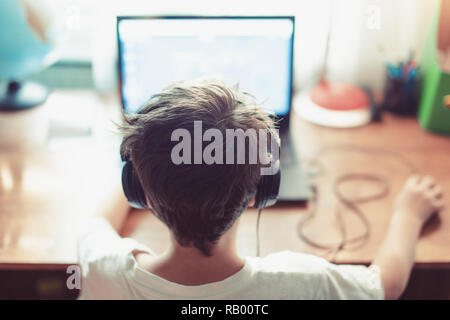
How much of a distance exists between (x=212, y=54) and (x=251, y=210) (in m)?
0.38

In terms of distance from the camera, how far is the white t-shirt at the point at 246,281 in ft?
2.56

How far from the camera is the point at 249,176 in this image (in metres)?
0.73

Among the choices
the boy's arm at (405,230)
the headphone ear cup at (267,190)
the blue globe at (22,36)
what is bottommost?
the boy's arm at (405,230)

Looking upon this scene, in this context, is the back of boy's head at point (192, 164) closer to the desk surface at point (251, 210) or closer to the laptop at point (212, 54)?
the desk surface at point (251, 210)

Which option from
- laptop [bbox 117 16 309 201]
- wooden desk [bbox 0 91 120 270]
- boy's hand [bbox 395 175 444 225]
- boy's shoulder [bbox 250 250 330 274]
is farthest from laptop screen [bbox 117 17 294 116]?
boy's shoulder [bbox 250 250 330 274]

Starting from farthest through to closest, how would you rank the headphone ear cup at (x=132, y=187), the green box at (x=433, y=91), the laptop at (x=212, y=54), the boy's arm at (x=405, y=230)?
the green box at (x=433, y=91)
the laptop at (x=212, y=54)
the boy's arm at (x=405, y=230)
the headphone ear cup at (x=132, y=187)

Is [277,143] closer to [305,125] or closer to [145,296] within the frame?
[145,296]

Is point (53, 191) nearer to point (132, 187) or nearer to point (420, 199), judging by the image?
point (132, 187)

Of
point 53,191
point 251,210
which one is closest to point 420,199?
point 251,210

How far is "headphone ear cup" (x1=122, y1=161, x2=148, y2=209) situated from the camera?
32.1 inches

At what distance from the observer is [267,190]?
827 mm

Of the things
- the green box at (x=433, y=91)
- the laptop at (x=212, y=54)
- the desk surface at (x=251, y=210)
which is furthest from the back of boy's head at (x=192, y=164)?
the green box at (x=433, y=91)

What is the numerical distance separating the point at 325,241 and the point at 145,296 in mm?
400

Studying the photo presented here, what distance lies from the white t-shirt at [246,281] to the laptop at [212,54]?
30 centimetres
